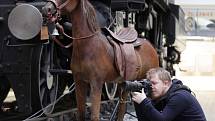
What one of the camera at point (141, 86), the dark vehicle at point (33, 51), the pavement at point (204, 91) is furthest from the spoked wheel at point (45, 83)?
the camera at point (141, 86)

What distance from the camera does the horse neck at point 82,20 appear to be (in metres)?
5.51

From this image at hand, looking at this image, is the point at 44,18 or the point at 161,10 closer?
the point at 44,18

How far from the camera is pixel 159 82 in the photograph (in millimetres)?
4281

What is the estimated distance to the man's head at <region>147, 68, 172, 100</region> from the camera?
4281mm

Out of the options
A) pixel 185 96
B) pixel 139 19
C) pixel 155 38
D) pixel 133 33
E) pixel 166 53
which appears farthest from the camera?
pixel 166 53

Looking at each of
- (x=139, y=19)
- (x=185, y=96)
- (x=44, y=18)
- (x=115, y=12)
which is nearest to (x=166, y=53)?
(x=139, y=19)

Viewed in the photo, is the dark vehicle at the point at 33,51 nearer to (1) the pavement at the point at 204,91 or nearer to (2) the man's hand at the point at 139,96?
(1) the pavement at the point at 204,91

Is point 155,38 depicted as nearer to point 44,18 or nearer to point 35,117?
point 35,117

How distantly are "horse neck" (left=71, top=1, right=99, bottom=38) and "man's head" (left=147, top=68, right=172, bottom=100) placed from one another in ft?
4.62

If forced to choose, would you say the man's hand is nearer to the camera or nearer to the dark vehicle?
the camera

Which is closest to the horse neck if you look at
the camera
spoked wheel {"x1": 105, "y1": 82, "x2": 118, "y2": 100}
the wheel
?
the camera

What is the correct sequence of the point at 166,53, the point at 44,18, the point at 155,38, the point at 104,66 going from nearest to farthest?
the point at 44,18
the point at 104,66
the point at 155,38
the point at 166,53

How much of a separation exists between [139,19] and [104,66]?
403 cm

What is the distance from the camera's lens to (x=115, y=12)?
7094 mm
